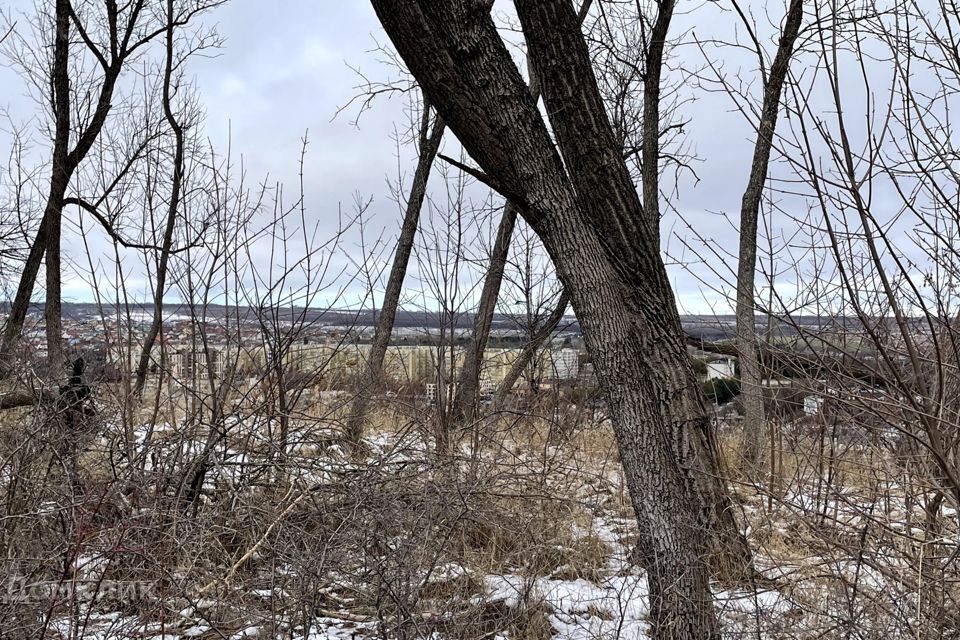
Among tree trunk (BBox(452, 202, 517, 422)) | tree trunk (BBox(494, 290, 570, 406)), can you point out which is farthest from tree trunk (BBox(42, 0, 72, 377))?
tree trunk (BBox(494, 290, 570, 406))

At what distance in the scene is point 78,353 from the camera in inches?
202

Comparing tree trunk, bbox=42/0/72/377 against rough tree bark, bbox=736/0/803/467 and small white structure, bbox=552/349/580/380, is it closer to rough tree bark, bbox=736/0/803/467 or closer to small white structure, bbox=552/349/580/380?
small white structure, bbox=552/349/580/380

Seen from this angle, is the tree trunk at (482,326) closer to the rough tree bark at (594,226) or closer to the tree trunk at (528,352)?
the tree trunk at (528,352)

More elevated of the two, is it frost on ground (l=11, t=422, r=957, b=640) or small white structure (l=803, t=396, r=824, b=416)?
small white structure (l=803, t=396, r=824, b=416)

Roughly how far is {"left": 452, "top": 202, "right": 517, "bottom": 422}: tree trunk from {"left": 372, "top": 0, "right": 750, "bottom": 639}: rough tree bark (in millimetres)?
2710

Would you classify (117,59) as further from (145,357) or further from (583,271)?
(583,271)

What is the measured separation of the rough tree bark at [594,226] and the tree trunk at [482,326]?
2.71m

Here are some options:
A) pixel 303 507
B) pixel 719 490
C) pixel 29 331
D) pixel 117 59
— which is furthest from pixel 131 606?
pixel 117 59

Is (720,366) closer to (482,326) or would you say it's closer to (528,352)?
(528,352)

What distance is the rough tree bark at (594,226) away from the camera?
3523 millimetres

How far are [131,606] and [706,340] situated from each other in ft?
12.0

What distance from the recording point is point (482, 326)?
8266 millimetres

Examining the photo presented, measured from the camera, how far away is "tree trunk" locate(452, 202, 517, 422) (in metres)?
6.59

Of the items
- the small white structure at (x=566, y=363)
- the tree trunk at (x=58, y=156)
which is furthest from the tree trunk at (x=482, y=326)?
the tree trunk at (x=58, y=156)
